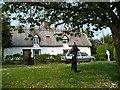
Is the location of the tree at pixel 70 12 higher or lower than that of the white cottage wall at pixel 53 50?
higher

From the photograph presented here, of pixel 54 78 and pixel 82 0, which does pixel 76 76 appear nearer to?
pixel 54 78

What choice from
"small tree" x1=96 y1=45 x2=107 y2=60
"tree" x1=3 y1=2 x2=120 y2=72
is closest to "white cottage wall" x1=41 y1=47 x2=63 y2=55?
"small tree" x1=96 y1=45 x2=107 y2=60

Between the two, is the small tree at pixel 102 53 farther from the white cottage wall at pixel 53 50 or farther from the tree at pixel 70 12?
the tree at pixel 70 12

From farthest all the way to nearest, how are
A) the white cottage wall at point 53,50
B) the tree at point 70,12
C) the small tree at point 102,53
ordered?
the white cottage wall at point 53,50 → the small tree at point 102,53 → the tree at point 70,12

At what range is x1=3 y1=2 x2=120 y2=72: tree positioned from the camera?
11846mm

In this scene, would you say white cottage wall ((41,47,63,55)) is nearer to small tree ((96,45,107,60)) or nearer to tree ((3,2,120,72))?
small tree ((96,45,107,60))

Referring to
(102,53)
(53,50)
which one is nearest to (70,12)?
(102,53)

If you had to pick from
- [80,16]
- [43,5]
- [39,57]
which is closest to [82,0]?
[80,16]

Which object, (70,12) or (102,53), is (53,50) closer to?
(102,53)

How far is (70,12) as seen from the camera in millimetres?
12367

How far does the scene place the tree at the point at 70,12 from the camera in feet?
38.9

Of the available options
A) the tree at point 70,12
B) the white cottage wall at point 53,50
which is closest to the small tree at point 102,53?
the white cottage wall at point 53,50

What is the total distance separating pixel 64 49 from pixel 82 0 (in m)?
46.3

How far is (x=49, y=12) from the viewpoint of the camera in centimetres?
1325
